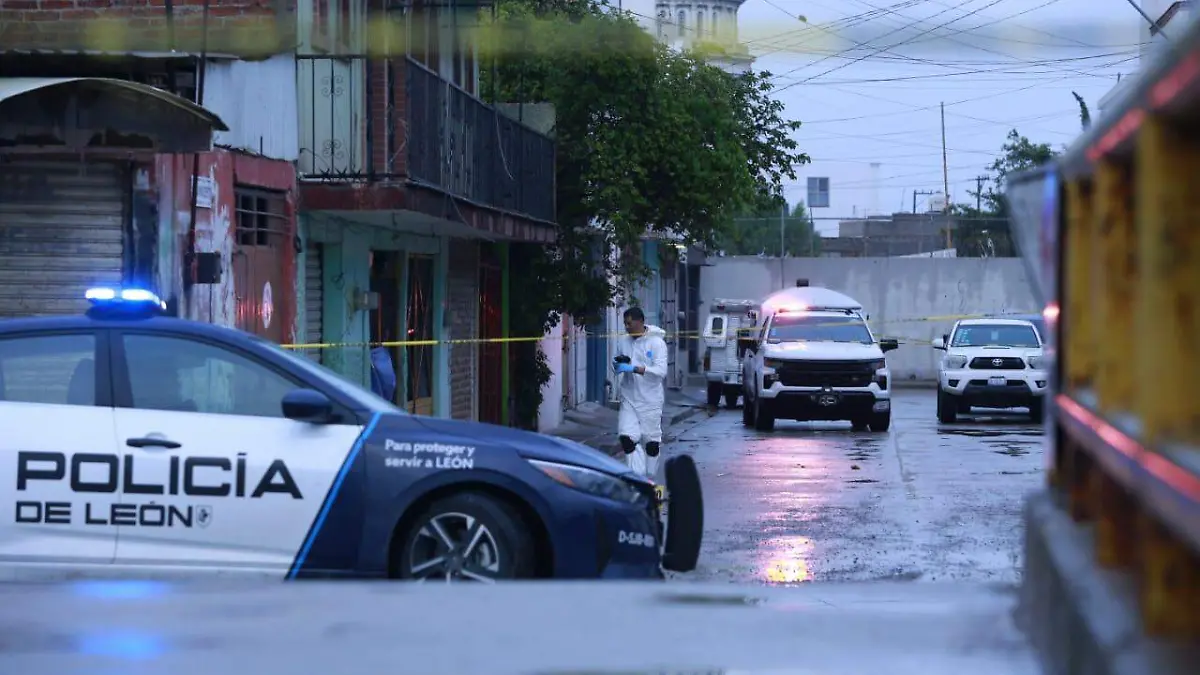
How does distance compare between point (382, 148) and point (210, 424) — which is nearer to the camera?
point (210, 424)

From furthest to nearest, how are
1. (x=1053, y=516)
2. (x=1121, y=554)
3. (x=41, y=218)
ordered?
(x=41, y=218) → (x=1053, y=516) → (x=1121, y=554)

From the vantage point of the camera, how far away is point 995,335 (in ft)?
97.2

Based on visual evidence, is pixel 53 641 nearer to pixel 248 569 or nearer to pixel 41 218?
pixel 248 569

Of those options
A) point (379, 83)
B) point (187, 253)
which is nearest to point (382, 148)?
point (379, 83)

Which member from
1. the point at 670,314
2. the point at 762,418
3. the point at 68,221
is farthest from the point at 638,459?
the point at 670,314

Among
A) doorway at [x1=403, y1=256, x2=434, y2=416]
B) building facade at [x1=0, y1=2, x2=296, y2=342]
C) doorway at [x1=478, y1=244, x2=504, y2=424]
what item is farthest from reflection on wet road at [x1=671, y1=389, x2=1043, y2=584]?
building facade at [x1=0, y1=2, x2=296, y2=342]

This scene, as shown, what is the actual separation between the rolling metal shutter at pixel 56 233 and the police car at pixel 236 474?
4468mm

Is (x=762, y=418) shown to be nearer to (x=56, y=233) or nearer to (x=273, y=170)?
(x=273, y=170)

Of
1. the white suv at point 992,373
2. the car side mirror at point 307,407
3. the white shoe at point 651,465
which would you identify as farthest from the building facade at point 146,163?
the white suv at point 992,373

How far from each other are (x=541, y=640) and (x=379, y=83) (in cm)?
1342

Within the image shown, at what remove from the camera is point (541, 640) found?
3.67 meters

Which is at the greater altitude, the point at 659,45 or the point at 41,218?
the point at 659,45

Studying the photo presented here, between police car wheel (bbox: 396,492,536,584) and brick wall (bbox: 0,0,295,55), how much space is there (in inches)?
285

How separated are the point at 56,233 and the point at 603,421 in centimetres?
1962
